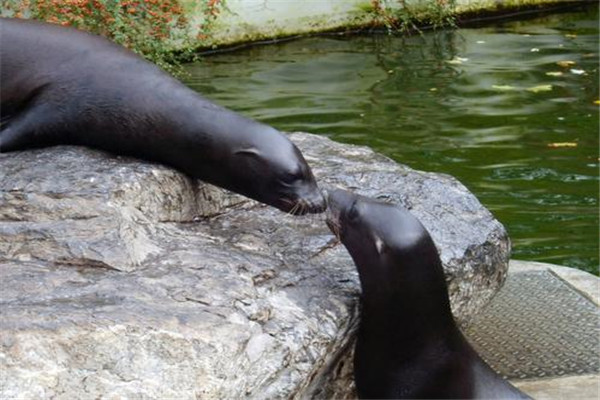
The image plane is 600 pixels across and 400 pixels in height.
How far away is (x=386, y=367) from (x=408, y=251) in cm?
41

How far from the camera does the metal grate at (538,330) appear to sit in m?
5.11

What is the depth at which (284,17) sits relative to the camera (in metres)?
12.8

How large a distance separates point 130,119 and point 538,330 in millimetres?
2142

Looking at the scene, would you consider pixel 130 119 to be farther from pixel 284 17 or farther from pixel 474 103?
pixel 284 17

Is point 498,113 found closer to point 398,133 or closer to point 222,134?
point 398,133

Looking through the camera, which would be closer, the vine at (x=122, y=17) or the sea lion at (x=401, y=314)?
the sea lion at (x=401, y=314)

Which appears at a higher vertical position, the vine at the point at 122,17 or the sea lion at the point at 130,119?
the sea lion at the point at 130,119

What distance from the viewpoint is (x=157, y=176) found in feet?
14.6

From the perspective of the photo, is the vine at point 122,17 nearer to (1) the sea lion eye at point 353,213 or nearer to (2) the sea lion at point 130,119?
(2) the sea lion at point 130,119

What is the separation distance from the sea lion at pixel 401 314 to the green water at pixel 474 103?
278cm

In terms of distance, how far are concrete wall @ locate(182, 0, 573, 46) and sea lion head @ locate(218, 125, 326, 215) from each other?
7.56 m

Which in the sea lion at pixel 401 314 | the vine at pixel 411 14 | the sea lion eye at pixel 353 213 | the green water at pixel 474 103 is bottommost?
the green water at pixel 474 103

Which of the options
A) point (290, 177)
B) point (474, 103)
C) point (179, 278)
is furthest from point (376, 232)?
point (474, 103)

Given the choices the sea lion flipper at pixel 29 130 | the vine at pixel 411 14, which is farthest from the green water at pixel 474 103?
the sea lion flipper at pixel 29 130
